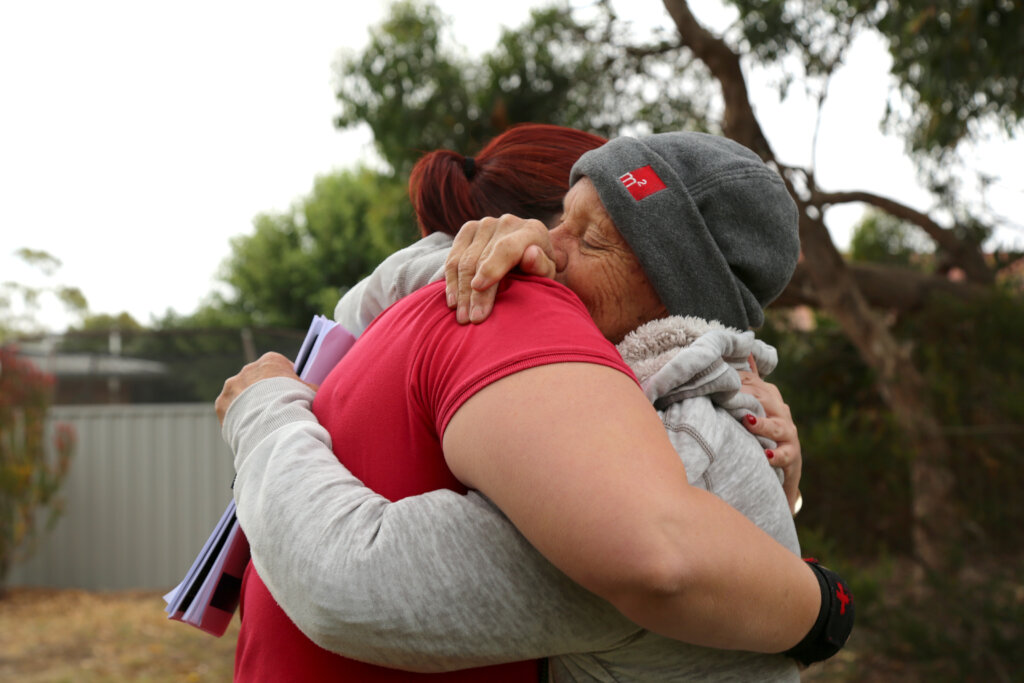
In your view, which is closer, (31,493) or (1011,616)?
(1011,616)

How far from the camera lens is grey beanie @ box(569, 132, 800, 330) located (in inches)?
47.9

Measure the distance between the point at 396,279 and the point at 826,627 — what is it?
0.84 meters

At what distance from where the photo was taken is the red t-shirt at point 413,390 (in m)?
0.90

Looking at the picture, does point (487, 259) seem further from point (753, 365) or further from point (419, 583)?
point (753, 365)

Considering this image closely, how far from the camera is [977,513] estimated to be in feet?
16.4

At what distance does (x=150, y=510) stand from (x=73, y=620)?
1.94 metres

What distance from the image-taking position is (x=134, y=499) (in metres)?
10.6

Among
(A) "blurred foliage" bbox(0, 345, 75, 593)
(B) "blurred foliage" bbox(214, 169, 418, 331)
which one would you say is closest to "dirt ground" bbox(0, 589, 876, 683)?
(A) "blurred foliage" bbox(0, 345, 75, 593)

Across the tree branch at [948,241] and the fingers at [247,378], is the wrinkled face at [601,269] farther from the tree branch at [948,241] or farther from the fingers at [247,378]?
the tree branch at [948,241]

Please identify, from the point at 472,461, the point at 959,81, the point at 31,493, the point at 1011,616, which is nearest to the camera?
the point at 472,461

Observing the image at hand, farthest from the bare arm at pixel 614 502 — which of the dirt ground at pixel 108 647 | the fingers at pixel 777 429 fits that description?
the dirt ground at pixel 108 647

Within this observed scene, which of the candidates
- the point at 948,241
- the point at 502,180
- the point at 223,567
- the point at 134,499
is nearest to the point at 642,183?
the point at 502,180

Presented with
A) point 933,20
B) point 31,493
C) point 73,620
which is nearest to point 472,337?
point 933,20

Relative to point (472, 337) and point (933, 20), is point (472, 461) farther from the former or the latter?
point (933, 20)
